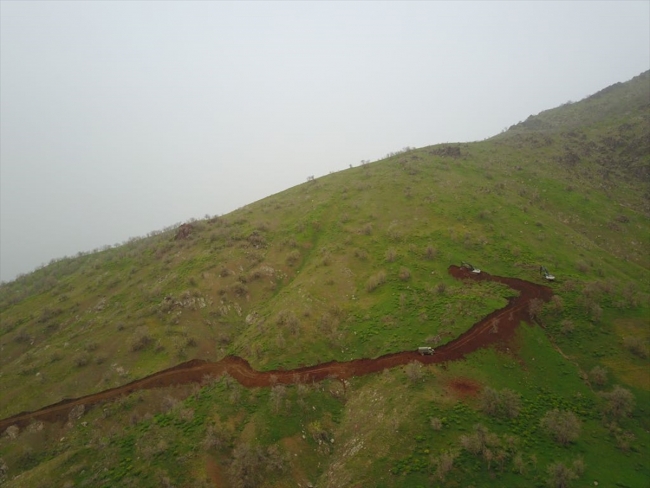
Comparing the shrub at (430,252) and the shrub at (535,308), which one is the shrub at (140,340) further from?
the shrub at (535,308)

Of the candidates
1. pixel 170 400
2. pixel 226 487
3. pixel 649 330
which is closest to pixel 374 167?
pixel 649 330

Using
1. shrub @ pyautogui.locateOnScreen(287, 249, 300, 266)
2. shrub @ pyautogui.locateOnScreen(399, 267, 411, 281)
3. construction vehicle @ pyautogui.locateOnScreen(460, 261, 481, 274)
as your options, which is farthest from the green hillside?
construction vehicle @ pyautogui.locateOnScreen(460, 261, 481, 274)

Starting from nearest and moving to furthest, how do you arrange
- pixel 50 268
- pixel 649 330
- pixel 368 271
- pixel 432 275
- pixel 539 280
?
pixel 649 330
pixel 539 280
pixel 432 275
pixel 368 271
pixel 50 268

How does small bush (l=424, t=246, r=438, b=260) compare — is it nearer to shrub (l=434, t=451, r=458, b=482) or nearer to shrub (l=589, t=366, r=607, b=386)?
shrub (l=589, t=366, r=607, b=386)

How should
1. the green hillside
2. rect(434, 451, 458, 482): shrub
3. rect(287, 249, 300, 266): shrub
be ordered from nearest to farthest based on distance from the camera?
1. rect(434, 451, 458, 482): shrub
2. the green hillside
3. rect(287, 249, 300, 266): shrub

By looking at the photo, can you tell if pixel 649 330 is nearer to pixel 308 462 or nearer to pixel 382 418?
pixel 382 418

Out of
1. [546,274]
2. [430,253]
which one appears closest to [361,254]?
[430,253]

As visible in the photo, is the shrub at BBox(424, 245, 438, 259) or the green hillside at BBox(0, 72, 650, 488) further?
the shrub at BBox(424, 245, 438, 259)
